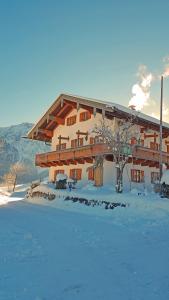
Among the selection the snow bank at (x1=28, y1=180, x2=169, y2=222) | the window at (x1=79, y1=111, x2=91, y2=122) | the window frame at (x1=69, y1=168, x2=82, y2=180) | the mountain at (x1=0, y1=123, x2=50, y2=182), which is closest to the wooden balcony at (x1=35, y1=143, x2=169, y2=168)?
the window frame at (x1=69, y1=168, x2=82, y2=180)

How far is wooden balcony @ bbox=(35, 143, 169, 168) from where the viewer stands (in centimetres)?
2493

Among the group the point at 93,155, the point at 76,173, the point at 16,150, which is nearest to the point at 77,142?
the point at 76,173

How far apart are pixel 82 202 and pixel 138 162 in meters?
9.52

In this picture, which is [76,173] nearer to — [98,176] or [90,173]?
[90,173]

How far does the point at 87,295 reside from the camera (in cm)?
492

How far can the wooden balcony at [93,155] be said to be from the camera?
24.9 m

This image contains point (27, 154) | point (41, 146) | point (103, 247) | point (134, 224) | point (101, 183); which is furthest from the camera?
point (41, 146)

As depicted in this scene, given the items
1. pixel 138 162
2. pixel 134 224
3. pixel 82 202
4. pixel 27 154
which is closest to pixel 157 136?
pixel 138 162

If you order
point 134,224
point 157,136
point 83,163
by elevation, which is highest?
point 157,136

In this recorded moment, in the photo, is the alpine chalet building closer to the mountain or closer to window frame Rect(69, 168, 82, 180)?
window frame Rect(69, 168, 82, 180)

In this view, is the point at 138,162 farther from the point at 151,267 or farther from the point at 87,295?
the point at 87,295

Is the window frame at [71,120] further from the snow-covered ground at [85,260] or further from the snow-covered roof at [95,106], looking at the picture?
the snow-covered ground at [85,260]

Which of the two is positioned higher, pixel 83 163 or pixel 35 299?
pixel 83 163

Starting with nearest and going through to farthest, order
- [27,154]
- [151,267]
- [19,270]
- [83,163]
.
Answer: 1. [19,270]
2. [151,267]
3. [83,163]
4. [27,154]
